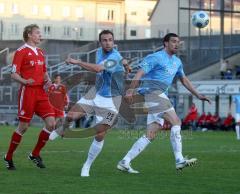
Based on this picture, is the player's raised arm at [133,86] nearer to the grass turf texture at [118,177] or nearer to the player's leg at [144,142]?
the player's leg at [144,142]

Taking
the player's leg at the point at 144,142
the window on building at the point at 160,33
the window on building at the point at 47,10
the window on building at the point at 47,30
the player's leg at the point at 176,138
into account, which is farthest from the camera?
the window on building at the point at 47,10

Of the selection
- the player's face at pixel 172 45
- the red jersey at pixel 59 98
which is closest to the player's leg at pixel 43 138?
the player's face at pixel 172 45

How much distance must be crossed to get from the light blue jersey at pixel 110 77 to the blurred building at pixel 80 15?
187ft

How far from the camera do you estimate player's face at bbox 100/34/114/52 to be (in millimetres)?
12273

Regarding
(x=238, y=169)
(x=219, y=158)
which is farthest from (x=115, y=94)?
(x=219, y=158)

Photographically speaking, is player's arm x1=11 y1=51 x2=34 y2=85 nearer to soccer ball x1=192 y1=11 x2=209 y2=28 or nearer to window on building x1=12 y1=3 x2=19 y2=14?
soccer ball x1=192 y1=11 x2=209 y2=28

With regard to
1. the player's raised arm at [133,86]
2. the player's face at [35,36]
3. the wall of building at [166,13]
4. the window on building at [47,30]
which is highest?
the wall of building at [166,13]

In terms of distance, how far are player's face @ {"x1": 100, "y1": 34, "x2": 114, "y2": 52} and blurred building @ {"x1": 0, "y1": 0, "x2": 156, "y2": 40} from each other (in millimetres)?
57282

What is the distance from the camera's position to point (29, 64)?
44.1 ft

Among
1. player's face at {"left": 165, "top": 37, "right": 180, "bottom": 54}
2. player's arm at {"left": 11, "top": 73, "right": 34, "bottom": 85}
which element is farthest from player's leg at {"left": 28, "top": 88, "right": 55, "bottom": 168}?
player's face at {"left": 165, "top": 37, "right": 180, "bottom": 54}

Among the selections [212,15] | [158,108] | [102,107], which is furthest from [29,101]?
[212,15]

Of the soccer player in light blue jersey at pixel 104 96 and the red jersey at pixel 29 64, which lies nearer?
the soccer player in light blue jersey at pixel 104 96

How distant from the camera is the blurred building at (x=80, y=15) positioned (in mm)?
76613

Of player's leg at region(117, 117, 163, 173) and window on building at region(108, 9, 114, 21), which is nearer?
player's leg at region(117, 117, 163, 173)
